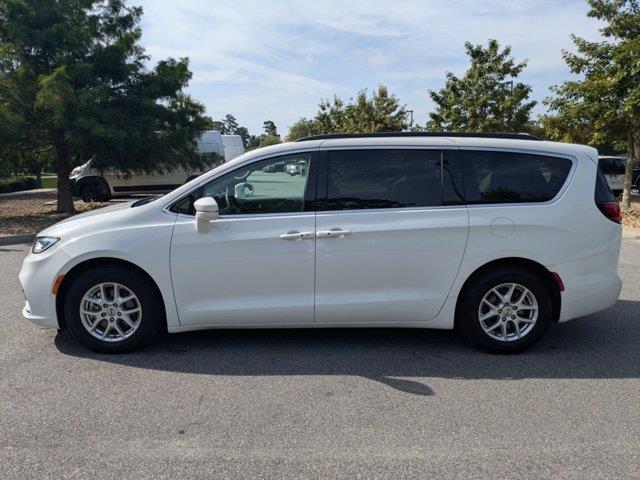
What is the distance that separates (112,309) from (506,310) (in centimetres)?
327

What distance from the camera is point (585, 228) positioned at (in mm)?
4438

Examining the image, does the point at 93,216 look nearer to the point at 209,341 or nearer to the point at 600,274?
the point at 209,341

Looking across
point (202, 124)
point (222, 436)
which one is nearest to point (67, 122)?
point (202, 124)

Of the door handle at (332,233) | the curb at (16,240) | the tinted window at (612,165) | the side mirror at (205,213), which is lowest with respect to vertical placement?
the curb at (16,240)

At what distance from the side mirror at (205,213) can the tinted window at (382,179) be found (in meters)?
0.88

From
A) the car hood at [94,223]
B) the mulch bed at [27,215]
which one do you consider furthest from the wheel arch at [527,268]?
the mulch bed at [27,215]

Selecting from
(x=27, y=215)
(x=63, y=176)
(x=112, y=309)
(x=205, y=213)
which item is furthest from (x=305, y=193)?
(x=27, y=215)

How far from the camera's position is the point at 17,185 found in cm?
2603

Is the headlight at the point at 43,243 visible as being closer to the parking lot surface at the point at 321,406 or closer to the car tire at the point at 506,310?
the parking lot surface at the point at 321,406

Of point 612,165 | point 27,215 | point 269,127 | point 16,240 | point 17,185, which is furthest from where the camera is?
point 269,127

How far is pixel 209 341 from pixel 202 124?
11.7 m

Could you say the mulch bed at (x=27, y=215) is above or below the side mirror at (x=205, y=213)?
below

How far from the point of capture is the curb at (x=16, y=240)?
11180 mm

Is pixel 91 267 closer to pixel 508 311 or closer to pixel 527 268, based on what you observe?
pixel 508 311
